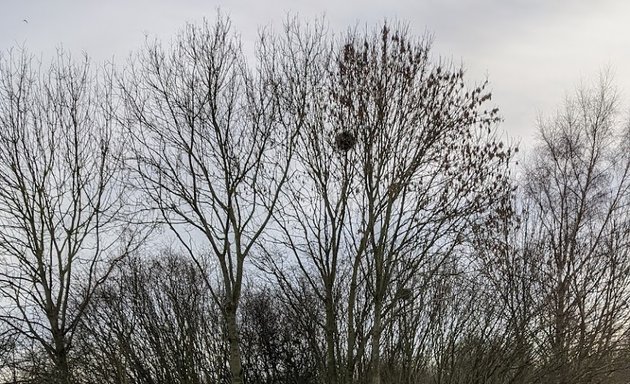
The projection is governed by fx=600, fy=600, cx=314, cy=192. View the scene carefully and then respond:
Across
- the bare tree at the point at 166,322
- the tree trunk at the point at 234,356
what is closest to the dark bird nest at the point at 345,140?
the tree trunk at the point at 234,356

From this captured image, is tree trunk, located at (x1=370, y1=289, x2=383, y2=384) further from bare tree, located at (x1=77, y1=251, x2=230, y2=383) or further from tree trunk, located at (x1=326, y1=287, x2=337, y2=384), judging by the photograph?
bare tree, located at (x1=77, y1=251, x2=230, y2=383)

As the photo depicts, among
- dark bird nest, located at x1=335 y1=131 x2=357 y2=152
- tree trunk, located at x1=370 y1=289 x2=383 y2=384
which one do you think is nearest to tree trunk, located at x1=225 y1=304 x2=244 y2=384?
tree trunk, located at x1=370 y1=289 x2=383 y2=384

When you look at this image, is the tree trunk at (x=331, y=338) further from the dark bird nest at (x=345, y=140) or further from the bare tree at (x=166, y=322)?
the bare tree at (x=166, y=322)

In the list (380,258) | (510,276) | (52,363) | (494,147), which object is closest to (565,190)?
(510,276)

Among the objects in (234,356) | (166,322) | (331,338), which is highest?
(166,322)

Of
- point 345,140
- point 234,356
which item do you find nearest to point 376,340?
point 234,356

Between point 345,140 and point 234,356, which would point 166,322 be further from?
point 345,140

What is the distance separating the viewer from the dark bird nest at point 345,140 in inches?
420

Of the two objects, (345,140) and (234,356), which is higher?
(345,140)

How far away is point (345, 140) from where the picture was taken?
1070cm

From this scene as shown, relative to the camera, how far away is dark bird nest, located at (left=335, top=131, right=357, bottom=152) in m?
10.7

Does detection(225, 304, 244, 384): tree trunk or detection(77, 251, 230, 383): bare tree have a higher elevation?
detection(77, 251, 230, 383): bare tree

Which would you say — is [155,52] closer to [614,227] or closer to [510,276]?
[510,276]

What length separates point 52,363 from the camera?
13.3 m
